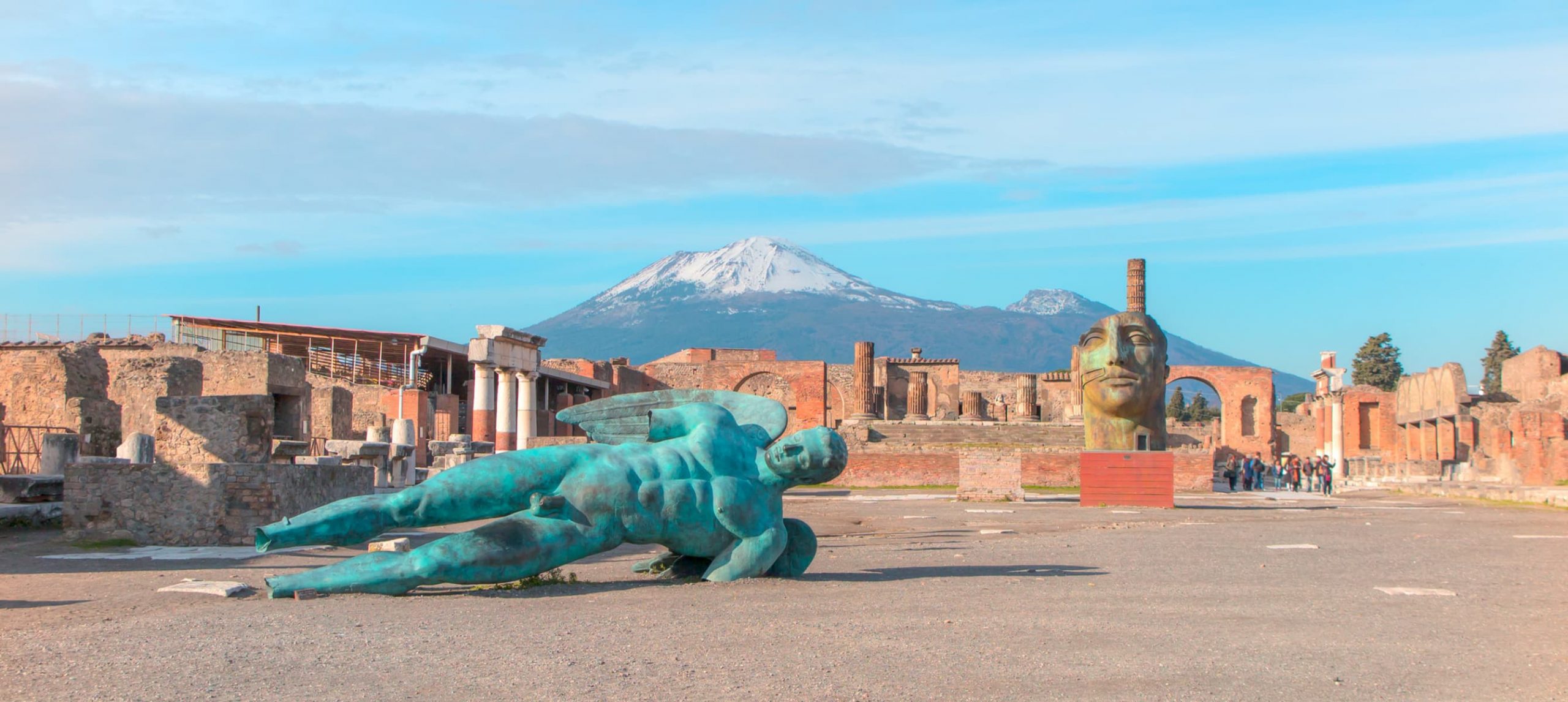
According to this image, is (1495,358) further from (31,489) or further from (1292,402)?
(31,489)

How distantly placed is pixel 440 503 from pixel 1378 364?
238ft

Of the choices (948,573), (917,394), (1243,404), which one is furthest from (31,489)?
(1243,404)

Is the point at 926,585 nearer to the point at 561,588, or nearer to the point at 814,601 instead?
the point at 814,601

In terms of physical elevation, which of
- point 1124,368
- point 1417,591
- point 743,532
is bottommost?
point 1417,591

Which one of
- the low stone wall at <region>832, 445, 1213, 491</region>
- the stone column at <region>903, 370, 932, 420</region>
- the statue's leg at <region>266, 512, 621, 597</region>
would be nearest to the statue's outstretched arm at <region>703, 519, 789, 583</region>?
the statue's leg at <region>266, 512, 621, 597</region>

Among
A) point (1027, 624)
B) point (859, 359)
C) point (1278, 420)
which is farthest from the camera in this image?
point (1278, 420)

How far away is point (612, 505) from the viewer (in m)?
7.52

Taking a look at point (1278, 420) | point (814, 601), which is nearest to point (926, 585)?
point (814, 601)

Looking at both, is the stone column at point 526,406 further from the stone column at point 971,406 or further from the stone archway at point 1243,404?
Answer: the stone archway at point 1243,404

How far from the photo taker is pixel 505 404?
31359 mm

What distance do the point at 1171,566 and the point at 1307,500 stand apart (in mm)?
17018

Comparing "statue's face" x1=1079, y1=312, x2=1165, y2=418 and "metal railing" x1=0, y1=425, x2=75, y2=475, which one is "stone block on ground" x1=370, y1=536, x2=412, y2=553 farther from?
"statue's face" x1=1079, y1=312, x2=1165, y2=418

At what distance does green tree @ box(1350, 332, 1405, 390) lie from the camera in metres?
70.3

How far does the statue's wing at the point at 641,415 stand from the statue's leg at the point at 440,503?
763 millimetres
